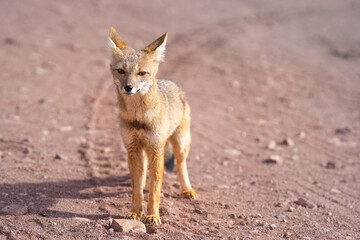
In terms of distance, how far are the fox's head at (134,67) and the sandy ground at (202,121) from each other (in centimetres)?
161

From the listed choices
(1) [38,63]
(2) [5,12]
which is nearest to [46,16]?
(2) [5,12]

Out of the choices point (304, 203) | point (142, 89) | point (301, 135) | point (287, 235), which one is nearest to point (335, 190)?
point (304, 203)

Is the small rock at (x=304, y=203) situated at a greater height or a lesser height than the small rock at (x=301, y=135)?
lesser

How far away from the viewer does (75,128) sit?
9.01m

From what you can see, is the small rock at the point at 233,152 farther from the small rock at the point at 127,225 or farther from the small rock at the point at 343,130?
the small rock at the point at 127,225

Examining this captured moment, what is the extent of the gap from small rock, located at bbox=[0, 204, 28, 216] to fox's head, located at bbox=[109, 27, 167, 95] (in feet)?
5.92

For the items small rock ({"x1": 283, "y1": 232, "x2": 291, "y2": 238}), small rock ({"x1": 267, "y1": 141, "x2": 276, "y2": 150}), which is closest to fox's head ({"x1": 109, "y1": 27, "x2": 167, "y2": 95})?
small rock ({"x1": 283, "y1": 232, "x2": 291, "y2": 238})

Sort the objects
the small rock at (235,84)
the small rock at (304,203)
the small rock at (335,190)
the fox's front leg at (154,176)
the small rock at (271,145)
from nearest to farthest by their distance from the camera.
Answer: the fox's front leg at (154,176) → the small rock at (304,203) → the small rock at (335,190) → the small rock at (271,145) → the small rock at (235,84)

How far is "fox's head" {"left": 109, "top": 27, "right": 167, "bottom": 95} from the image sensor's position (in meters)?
5.13

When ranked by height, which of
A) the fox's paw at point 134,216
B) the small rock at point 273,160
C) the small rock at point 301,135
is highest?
the small rock at point 301,135

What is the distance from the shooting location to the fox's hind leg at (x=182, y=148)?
6.41 metres

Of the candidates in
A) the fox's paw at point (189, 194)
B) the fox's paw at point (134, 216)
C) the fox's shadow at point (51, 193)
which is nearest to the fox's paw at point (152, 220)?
the fox's paw at point (134, 216)

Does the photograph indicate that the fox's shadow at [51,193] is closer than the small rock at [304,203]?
Yes

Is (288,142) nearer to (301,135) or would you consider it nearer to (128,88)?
(301,135)
